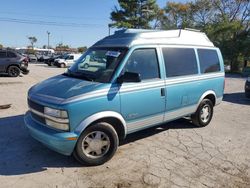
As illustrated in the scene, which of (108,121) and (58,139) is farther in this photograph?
(108,121)

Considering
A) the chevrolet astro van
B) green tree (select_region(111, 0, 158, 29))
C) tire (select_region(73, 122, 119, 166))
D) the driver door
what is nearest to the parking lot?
tire (select_region(73, 122, 119, 166))

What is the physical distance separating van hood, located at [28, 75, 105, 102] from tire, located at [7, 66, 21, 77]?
513 inches

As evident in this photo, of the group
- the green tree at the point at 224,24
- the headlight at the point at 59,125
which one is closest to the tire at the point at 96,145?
the headlight at the point at 59,125

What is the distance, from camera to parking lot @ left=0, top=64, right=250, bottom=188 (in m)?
3.89

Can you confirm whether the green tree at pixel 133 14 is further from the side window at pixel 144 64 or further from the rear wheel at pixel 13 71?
the side window at pixel 144 64

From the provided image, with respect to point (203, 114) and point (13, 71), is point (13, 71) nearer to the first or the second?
point (13, 71)

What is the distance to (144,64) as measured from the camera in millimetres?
4840

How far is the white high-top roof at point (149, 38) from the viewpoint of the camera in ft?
15.9

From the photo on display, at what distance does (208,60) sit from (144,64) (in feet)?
7.64

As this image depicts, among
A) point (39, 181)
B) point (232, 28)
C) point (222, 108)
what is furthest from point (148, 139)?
point (232, 28)

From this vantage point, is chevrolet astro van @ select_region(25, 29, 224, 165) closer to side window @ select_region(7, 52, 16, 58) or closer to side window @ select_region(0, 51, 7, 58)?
side window @ select_region(0, 51, 7, 58)

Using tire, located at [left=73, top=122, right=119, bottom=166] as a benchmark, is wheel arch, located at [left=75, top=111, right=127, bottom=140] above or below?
above

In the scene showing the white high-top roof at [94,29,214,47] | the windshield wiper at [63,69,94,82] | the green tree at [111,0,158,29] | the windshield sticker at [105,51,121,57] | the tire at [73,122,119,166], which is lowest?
the tire at [73,122,119,166]

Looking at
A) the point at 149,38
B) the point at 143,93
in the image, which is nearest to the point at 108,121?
the point at 143,93
